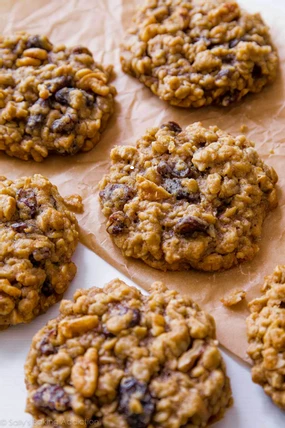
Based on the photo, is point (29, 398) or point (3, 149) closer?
point (29, 398)

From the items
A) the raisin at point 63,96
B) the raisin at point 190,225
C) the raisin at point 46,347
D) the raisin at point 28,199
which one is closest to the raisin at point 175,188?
the raisin at point 190,225

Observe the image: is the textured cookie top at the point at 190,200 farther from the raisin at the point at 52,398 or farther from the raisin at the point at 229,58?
the raisin at the point at 52,398

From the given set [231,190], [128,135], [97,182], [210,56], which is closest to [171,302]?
[231,190]

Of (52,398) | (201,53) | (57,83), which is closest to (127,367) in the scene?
(52,398)

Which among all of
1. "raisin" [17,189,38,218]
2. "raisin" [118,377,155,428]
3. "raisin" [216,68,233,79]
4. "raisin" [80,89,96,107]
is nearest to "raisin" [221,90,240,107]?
"raisin" [216,68,233,79]

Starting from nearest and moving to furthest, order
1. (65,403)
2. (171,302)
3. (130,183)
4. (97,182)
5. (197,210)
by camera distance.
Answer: (65,403), (171,302), (197,210), (130,183), (97,182)

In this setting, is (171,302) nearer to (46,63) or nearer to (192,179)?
(192,179)

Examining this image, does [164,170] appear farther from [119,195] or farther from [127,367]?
[127,367]
